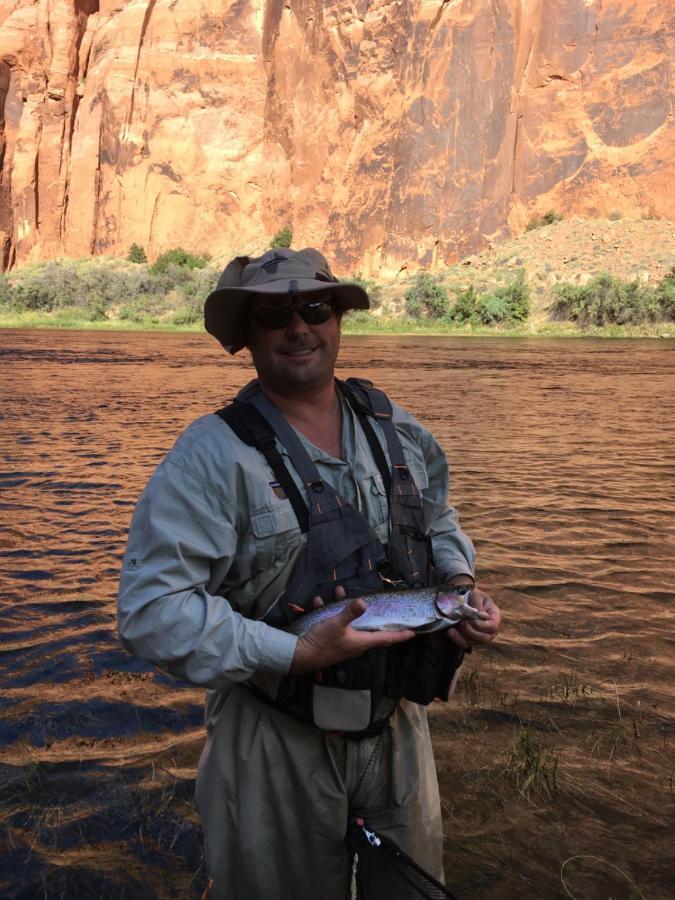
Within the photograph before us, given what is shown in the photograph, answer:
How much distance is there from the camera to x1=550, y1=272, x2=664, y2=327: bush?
37831 millimetres

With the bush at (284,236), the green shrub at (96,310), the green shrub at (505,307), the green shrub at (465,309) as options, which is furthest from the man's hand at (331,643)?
the bush at (284,236)

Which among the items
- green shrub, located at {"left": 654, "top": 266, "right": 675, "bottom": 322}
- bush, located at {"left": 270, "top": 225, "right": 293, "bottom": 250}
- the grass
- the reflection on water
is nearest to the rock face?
bush, located at {"left": 270, "top": 225, "right": 293, "bottom": 250}

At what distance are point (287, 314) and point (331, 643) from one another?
0.75m

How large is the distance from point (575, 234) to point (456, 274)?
7.47 meters

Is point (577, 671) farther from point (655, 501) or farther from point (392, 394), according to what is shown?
point (392, 394)

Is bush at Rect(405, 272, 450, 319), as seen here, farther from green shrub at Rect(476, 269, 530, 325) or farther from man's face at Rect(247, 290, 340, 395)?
man's face at Rect(247, 290, 340, 395)

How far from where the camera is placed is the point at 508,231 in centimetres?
5425

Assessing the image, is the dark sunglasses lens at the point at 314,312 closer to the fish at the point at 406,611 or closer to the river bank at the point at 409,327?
the fish at the point at 406,611

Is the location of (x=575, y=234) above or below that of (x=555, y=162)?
below

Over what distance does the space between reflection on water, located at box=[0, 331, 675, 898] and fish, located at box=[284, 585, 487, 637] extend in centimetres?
142

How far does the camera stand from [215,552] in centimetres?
169

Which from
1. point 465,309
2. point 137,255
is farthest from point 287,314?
point 137,255

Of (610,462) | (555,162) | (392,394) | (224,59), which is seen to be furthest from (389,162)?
(610,462)

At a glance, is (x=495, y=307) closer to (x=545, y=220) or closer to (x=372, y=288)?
(x=372, y=288)
